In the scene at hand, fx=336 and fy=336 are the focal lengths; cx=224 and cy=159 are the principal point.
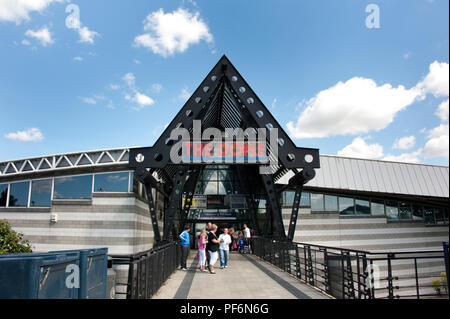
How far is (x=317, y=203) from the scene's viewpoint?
24719 millimetres

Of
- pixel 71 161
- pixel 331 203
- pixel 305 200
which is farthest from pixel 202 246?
pixel 331 203

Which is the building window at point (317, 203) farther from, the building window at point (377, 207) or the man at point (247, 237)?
the man at point (247, 237)

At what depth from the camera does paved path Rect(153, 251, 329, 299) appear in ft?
26.6

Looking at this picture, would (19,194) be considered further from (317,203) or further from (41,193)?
(317,203)

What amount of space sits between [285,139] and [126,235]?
33.7 feet

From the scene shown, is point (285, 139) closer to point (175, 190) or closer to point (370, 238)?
point (175, 190)

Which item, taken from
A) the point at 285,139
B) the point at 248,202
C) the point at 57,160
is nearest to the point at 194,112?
the point at 285,139

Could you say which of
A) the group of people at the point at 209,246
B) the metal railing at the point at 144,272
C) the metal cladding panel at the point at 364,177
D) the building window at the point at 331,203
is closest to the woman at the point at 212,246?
the group of people at the point at 209,246

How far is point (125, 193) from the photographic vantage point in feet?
62.4

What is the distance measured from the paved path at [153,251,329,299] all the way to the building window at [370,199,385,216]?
622 inches

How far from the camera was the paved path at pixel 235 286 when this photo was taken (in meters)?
8.12

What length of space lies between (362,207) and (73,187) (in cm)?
2009

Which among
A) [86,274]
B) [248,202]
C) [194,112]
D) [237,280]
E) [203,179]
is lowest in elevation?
[237,280]

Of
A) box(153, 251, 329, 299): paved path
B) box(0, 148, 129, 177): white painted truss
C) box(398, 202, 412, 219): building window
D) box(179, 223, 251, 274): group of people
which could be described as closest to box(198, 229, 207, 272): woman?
box(179, 223, 251, 274): group of people
